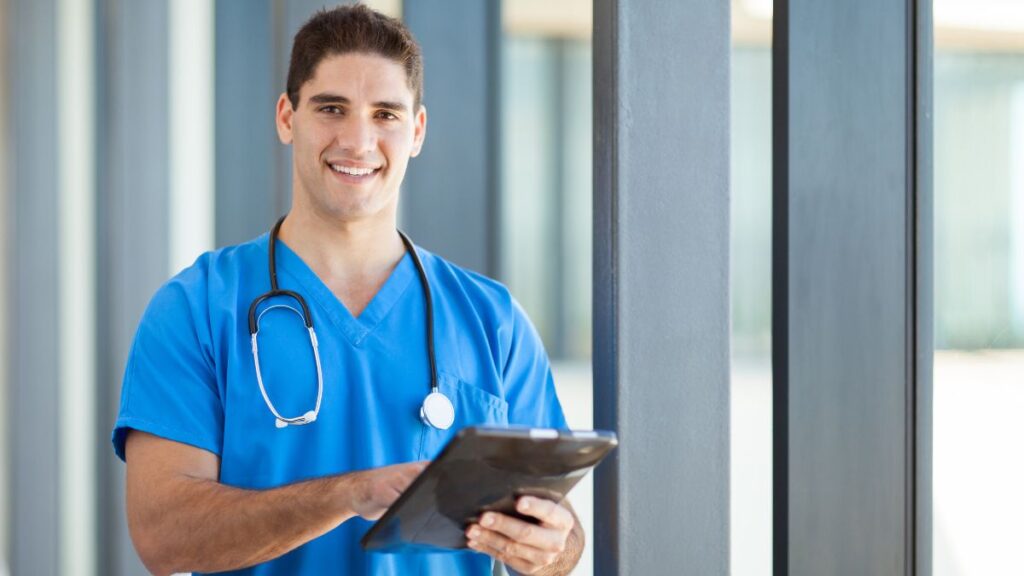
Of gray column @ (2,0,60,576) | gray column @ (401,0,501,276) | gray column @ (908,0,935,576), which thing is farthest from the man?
gray column @ (2,0,60,576)

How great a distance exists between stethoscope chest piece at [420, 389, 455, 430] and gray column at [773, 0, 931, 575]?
35 centimetres

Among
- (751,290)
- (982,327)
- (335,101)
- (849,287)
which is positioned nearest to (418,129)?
(335,101)

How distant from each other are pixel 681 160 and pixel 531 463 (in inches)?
15.7

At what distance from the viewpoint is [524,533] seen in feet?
3.09

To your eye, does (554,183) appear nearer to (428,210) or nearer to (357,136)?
(428,210)

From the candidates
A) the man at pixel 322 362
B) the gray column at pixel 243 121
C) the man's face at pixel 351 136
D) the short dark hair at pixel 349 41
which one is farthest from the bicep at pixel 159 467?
the gray column at pixel 243 121

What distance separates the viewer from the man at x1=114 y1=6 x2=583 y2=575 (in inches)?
43.7

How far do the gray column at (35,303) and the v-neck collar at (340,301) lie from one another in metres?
1.57

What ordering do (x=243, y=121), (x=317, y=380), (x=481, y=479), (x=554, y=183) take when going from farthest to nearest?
(x=243, y=121)
(x=554, y=183)
(x=317, y=380)
(x=481, y=479)

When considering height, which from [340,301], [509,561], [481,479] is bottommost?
[509,561]

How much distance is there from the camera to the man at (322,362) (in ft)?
3.64

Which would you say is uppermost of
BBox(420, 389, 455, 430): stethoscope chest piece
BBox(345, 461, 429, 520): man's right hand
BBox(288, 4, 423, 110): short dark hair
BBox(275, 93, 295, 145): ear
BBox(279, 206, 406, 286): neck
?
BBox(288, 4, 423, 110): short dark hair

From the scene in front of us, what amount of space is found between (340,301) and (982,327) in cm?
69

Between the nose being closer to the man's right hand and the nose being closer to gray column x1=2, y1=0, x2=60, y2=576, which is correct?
the man's right hand
